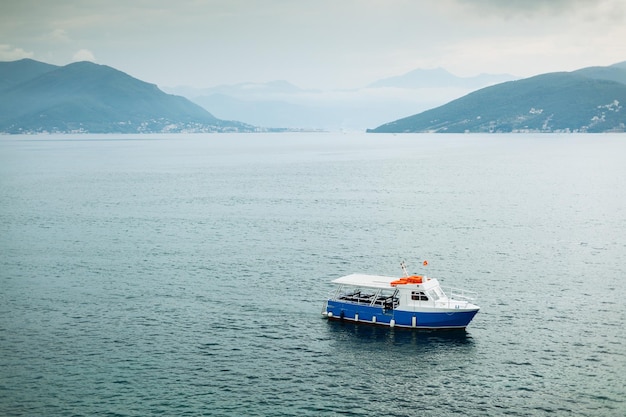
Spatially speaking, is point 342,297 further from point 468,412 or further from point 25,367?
point 25,367

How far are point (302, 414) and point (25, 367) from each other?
32.4 metres

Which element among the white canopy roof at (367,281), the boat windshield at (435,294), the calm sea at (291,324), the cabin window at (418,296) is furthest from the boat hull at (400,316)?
the white canopy roof at (367,281)

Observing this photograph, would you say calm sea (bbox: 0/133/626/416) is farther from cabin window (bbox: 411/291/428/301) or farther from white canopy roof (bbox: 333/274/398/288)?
white canopy roof (bbox: 333/274/398/288)

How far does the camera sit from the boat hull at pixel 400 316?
8069 cm

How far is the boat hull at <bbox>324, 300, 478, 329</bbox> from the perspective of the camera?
8069 cm

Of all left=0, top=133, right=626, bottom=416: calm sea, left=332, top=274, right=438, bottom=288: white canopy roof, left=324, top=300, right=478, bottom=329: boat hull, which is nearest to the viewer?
left=0, top=133, right=626, bottom=416: calm sea

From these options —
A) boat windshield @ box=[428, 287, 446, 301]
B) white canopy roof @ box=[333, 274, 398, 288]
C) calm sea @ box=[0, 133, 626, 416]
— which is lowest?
calm sea @ box=[0, 133, 626, 416]

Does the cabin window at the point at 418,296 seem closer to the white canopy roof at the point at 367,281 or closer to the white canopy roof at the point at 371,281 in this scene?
the white canopy roof at the point at 371,281

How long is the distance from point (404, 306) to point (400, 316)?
1.46m

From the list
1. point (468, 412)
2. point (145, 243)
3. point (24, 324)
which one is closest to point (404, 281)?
point (468, 412)

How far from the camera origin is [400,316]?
82688mm

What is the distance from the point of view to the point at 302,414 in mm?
58812

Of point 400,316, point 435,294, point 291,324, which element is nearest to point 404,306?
point 400,316

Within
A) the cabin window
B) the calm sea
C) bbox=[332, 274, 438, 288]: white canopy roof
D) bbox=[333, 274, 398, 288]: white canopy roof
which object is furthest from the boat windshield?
the calm sea
